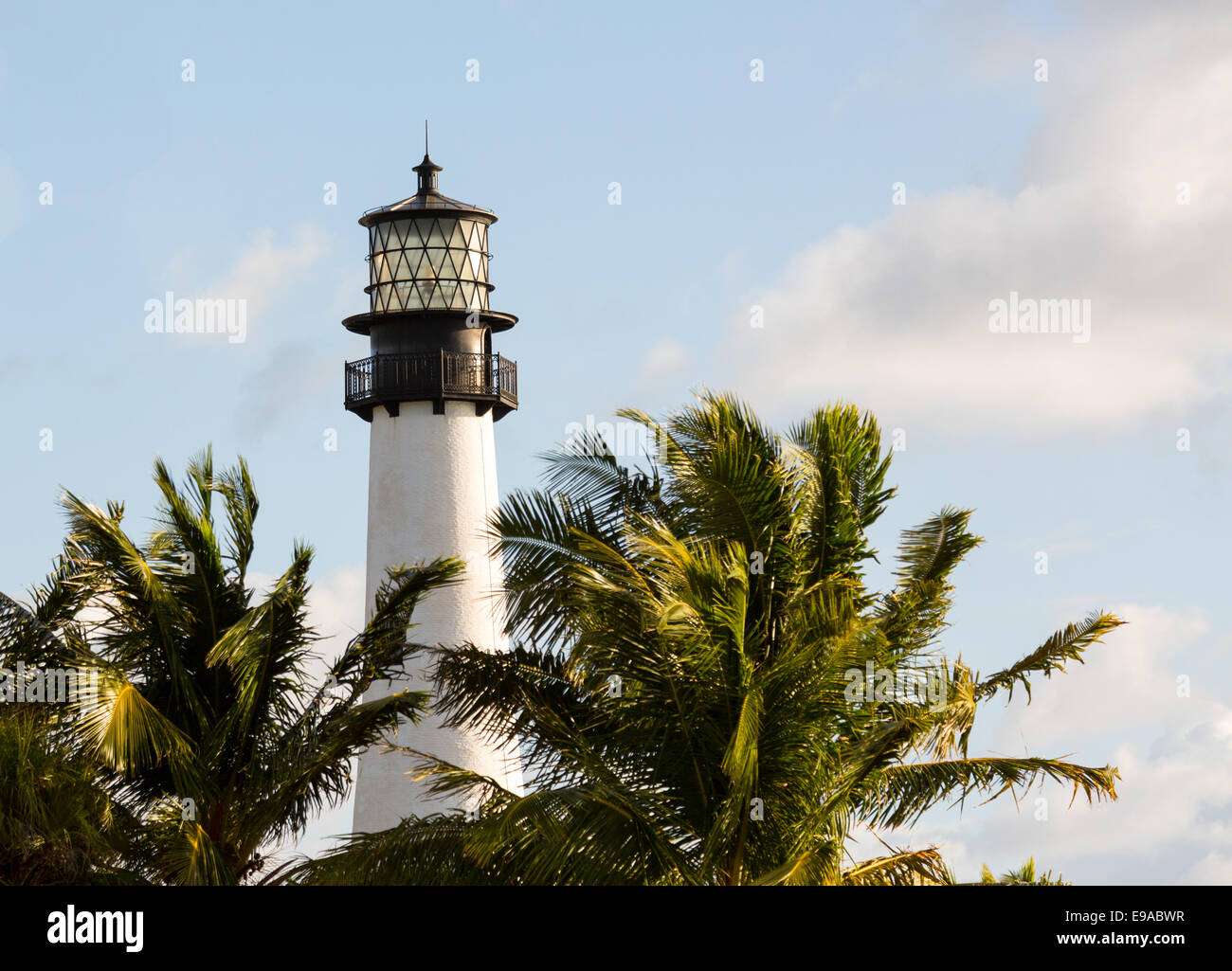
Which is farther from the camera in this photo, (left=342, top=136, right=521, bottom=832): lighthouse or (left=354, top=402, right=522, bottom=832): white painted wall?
(left=342, top=136, right=521, bottom=832): lighthouse

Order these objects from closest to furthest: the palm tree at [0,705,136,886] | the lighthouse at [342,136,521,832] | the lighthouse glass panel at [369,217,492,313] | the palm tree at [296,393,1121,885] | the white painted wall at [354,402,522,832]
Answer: the palm tree at [296,393,1121,885], the palm tree at [0,705,136,886], the white painted wall at [354,402,522,832], the lighthouse at [342,136,521,832], the lighthouse glass panel at [369,217,492,313]

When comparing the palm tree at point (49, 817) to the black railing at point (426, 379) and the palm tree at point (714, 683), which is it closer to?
the palm tree at point (714, 683)

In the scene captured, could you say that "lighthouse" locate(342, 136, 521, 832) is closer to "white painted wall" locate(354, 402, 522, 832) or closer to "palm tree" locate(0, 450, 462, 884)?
"white painted wall" locate(354, 402, 522, 832)

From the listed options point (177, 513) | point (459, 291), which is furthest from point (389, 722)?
point (459, 291)

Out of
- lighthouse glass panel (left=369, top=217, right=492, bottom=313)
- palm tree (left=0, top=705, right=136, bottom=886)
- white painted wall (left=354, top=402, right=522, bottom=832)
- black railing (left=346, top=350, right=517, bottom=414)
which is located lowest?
palm tree (left=0, top=705, right=136, bottom=886)

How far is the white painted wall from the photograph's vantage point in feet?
102

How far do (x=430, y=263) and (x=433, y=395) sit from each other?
244cm

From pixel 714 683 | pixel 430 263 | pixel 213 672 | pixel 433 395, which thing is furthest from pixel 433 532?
pixel 714 683

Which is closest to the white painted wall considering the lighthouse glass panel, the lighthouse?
the lighthouse

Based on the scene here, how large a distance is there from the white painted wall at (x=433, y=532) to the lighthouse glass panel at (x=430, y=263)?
75.1 inches

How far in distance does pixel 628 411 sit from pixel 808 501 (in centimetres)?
207

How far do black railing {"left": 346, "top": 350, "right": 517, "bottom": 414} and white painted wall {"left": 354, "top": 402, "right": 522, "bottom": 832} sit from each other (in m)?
0.26
